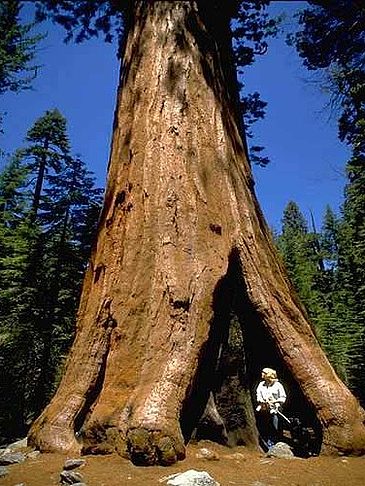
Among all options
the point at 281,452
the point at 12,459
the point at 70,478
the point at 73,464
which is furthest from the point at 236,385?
the point at 70,478

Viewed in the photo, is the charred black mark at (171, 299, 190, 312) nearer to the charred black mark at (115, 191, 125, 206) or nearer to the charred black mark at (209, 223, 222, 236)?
the charred black mark at (209, 223, 222, 236)

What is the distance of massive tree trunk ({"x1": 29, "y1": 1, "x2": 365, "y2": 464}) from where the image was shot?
4480 millimetres

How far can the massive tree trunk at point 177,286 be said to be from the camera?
4.48 meters

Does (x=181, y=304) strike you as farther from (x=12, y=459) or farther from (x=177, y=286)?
(x=12, y=459)

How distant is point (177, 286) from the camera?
4.80 meters

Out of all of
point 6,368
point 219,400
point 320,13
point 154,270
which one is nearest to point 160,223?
point 154,270

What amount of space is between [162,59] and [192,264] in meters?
3.17

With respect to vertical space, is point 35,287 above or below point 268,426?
above

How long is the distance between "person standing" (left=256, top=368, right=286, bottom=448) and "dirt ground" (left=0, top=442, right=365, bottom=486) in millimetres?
1820

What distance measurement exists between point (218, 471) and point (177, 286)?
1914mm

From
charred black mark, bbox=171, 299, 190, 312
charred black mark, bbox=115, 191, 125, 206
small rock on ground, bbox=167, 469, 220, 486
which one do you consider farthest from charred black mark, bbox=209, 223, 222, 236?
small rock on ground, bbox=167, 469, 220, 486

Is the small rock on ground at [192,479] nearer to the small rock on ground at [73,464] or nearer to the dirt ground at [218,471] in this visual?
the dirt ground at [218,471]

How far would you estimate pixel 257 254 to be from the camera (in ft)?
18.2

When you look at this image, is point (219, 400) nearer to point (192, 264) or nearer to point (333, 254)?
point (192, 264)
